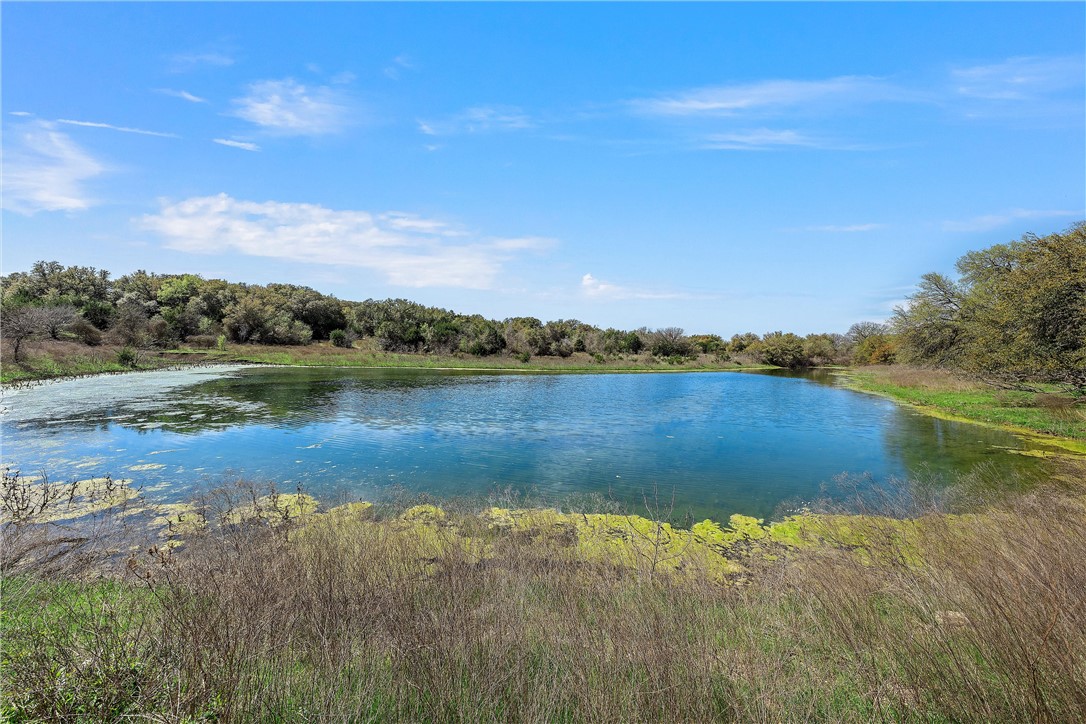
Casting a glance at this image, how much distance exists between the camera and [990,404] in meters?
21.1

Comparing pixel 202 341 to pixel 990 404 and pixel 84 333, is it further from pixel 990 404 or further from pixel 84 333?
pixel 990 404

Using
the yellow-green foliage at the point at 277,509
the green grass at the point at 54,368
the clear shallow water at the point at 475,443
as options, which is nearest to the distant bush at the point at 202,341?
the green grass at the point at 54,368

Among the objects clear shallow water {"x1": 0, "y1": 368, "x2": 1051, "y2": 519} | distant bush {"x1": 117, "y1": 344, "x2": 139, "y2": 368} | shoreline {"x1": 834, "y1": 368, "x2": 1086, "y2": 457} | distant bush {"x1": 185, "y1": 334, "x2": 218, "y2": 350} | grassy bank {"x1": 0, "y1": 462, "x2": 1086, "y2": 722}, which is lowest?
clear shallow water {"x1": 0, "y1": 368, "x2": 1051, "y2": 519}

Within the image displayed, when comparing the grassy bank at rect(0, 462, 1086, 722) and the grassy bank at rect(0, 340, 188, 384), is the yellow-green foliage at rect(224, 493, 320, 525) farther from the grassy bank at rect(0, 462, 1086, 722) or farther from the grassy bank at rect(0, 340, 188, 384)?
the grassy bank at rect(0, 340, 188, 384)

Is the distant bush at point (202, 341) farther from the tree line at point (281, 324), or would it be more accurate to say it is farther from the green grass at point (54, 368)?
the green grass at point (54, 368)

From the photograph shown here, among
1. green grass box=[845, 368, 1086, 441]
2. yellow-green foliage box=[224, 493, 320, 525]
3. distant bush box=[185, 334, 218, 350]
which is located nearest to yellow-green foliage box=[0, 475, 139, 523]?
yellow-green foliage box=[224, 493, 320, 525]

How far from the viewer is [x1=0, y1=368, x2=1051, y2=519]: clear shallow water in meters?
10.5

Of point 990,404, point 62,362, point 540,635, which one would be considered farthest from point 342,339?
point 540,635

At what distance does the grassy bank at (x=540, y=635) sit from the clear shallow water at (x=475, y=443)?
14.8 ft

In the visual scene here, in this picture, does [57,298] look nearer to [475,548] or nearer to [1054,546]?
[475,548]

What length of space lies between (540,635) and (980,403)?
90.2ft

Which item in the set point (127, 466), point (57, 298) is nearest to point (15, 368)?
point (127, 466)

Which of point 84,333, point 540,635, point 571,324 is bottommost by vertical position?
point 540,635

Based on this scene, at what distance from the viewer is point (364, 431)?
52.5 ft
